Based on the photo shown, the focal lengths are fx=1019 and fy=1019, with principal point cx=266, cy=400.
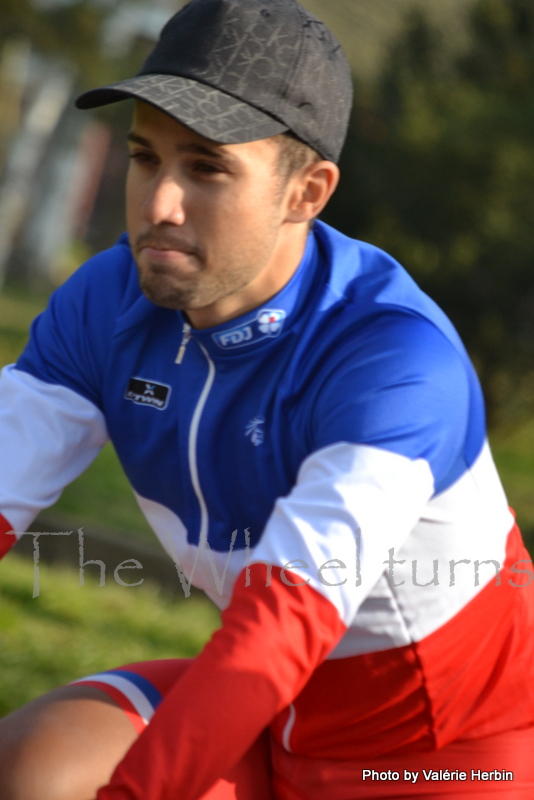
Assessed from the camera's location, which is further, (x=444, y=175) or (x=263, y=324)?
(x=444, y=175)

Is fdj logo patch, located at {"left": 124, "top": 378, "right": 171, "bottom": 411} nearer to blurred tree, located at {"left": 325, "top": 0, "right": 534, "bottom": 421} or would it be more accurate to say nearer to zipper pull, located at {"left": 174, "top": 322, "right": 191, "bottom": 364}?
zipper pull, located at {"left": 174, "top": 322, "right": 191, "bottom": 364}

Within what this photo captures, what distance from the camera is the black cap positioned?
1.96 metres

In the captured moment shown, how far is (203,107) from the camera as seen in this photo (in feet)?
6.32

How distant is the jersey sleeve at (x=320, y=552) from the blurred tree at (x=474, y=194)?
771 cm

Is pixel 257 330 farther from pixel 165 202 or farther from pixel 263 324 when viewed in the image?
pixel 165 202

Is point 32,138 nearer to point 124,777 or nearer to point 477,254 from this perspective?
point 477,254

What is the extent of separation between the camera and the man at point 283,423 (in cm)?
188

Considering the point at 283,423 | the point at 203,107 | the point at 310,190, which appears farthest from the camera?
the point at 310,190

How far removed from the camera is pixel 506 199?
9336mm

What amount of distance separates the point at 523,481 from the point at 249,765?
9.58 metres

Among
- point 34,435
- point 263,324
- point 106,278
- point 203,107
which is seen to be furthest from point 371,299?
point 34,435

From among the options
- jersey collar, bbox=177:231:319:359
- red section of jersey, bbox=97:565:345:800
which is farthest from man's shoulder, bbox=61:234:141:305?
red section of jersey, bbox=97:565:345:800

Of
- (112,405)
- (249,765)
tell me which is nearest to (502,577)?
(249,765)

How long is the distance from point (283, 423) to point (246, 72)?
694mm
